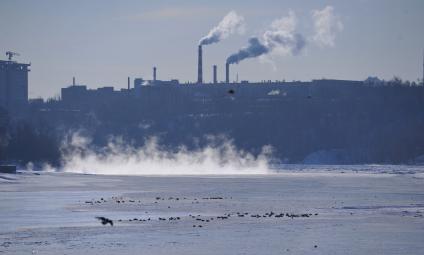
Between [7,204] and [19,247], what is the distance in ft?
84.6

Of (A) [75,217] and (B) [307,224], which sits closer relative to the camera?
(B) [307,224]

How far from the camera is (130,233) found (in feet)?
174

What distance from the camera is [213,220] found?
6003 cm

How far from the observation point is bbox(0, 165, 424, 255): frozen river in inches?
1881

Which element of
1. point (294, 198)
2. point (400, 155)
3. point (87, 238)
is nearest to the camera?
point (87, 238)

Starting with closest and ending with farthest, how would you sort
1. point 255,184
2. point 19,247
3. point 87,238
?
1. point 19,247
2. point 87,238
3. point 255,184

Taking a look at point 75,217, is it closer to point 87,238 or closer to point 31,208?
point 31,208

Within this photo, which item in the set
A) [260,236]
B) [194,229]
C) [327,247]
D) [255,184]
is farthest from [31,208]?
[255,184]

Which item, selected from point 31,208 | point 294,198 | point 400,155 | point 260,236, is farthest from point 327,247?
point 400,155

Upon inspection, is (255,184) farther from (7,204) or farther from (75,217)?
(75,217)

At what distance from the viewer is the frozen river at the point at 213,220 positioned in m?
47.8

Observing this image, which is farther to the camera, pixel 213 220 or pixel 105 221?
pixel 213 220

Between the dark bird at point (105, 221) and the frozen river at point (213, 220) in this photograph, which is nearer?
the frozen river at point (213, 220)

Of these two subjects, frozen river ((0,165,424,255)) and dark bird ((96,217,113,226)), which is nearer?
frozen river ((0,165,424,255))
